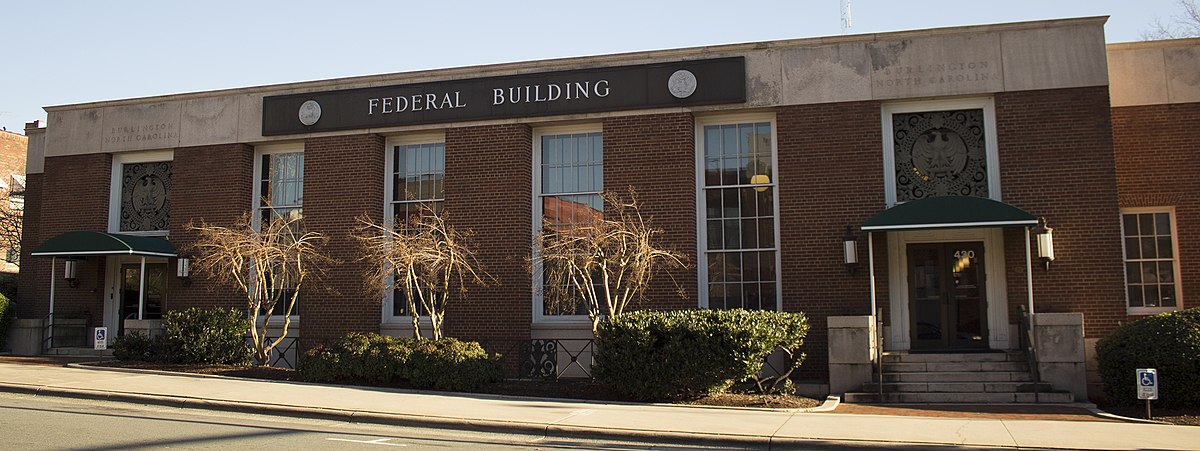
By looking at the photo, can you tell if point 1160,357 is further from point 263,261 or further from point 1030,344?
point 263,261

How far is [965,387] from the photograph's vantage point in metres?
15.3


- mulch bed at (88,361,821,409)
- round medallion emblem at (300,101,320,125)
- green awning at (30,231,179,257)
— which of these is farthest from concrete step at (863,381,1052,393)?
green awning at (30,231,179,257)

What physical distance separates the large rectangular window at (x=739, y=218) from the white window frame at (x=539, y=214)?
229 cm

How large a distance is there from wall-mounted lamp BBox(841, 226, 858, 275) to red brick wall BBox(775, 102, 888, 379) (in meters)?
0.16

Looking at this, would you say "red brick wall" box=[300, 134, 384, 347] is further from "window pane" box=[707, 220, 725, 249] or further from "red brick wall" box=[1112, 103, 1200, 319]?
"red brick wall" box=[1112, 103, 1200, 319]

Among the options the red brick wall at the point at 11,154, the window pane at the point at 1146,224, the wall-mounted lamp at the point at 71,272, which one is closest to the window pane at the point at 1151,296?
the window pane at the point at 1146,224

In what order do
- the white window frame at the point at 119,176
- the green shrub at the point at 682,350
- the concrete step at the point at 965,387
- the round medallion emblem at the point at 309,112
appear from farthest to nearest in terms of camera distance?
the white window frame at the point at 119,176 → the round medallion emblem at the point at 309,112 → the concrete step at the point at 965,387 → the green shrub at the point at 682,350

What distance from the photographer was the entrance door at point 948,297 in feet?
55.8

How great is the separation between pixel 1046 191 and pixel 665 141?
7024 millimetres

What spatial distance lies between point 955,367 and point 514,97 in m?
10.0

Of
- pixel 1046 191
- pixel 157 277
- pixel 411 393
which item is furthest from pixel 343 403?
pixel 1046 191

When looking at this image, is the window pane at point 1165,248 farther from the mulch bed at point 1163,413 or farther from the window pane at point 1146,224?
the mulch bed at point 1163,413

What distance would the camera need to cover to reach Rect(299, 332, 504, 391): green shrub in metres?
16.0

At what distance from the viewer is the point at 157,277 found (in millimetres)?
22203
